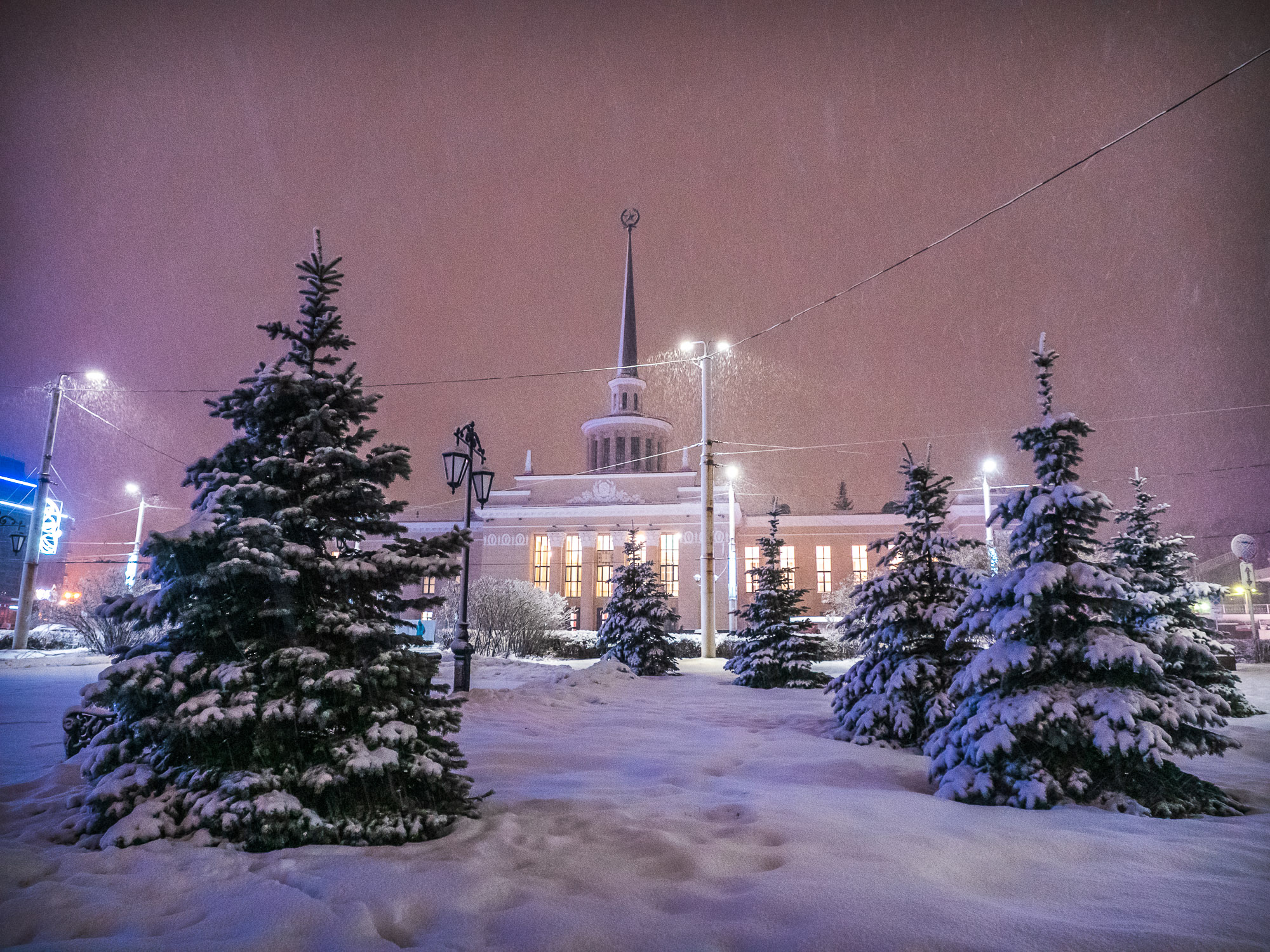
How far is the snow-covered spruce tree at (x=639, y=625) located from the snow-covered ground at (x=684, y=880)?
12.0 m

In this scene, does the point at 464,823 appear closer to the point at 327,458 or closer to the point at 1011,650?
the point at 327,458

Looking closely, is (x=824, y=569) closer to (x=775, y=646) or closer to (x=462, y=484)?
(x=775, y=646)

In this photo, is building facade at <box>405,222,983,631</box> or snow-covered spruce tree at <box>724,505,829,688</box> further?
building facade at <box>405,222,983,631</box>

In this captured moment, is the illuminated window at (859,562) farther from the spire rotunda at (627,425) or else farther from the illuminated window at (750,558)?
the spire rotunda at (627,425)

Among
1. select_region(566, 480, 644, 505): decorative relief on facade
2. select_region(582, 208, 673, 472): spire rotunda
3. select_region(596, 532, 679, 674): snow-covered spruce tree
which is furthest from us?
select_region(582, 208, 673, 472): spire rotunda

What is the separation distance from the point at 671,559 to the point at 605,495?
6.76 metres

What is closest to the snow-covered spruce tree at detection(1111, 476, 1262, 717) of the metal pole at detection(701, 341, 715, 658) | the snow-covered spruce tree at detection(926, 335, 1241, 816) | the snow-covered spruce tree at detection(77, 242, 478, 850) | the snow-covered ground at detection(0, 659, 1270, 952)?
the snow-covered spruce tree at detection(926, 335, 1241, 816)

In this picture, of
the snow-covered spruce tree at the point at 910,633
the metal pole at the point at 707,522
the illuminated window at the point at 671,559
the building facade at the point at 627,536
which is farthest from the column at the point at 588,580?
the snow-covered spruce tree at the point at 910,633

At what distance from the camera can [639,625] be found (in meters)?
18.0

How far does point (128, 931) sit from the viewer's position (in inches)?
113

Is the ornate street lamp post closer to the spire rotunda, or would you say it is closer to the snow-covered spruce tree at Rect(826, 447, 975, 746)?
the snow-covered spruce tree at Rect(826, 447, 975, 746)

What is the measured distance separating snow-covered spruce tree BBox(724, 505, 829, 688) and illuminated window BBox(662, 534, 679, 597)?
34.2 m

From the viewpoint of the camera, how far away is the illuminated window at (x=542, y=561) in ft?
169

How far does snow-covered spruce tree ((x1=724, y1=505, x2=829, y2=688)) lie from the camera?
1493 centimetres
